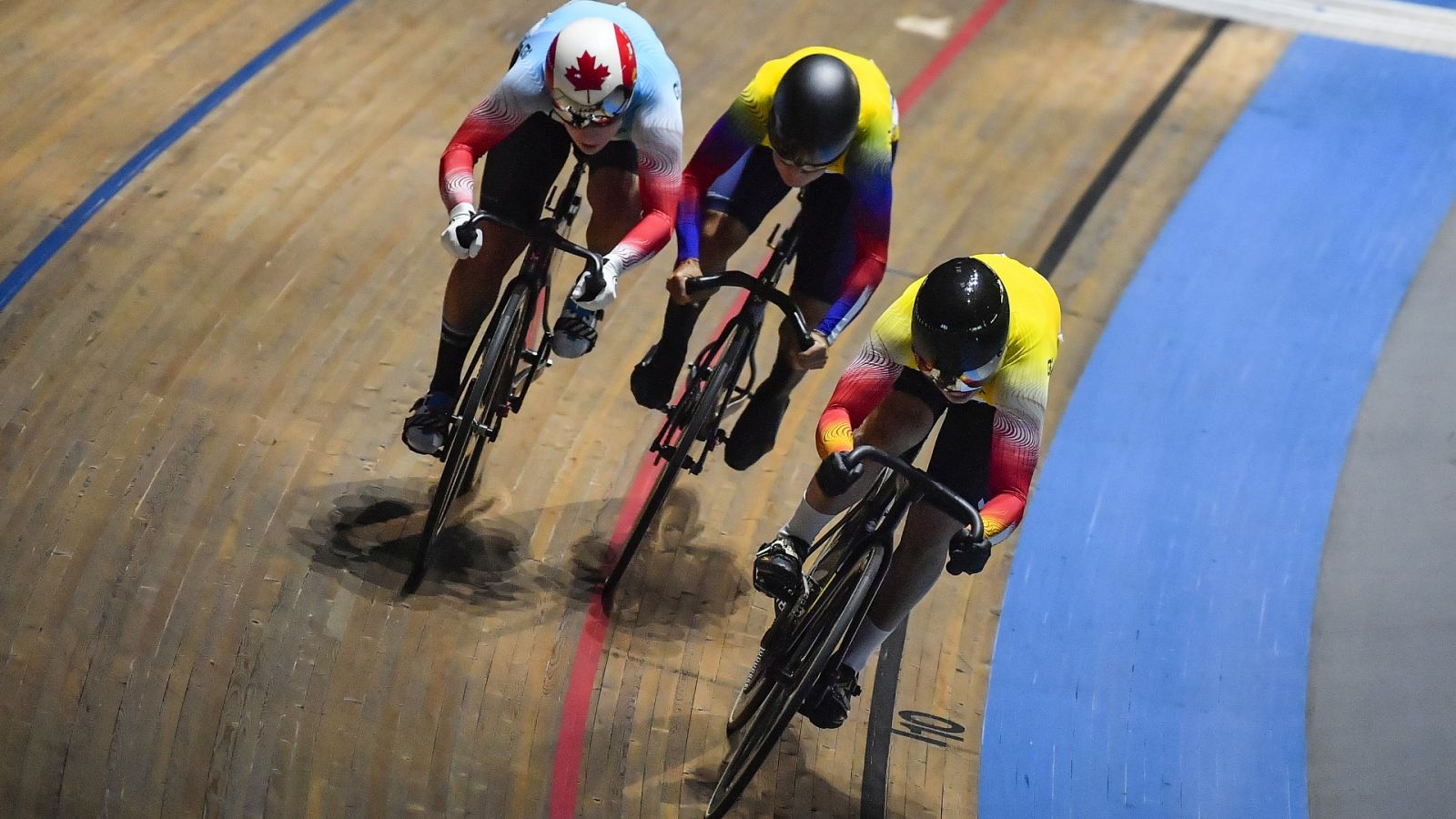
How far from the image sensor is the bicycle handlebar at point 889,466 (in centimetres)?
306

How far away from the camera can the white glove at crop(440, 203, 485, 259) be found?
353cm

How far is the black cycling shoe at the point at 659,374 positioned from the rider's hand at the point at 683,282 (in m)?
0.50

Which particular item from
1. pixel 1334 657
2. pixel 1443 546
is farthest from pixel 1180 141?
pixel 1334 657

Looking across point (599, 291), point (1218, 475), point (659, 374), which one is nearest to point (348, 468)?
point (659, 374)

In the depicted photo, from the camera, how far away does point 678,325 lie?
421 cm

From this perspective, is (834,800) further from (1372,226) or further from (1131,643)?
(1372,226)

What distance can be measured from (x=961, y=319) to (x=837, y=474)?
16.9 inches

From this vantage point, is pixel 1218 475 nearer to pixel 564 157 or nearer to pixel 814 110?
pixel 814 110

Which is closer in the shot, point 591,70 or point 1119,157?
point 591,70

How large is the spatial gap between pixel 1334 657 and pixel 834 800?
5.80 feet

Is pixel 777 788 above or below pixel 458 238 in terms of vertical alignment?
below

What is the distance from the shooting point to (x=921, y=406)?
3.51 m

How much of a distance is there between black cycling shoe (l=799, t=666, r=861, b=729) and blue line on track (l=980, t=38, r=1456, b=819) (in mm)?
583

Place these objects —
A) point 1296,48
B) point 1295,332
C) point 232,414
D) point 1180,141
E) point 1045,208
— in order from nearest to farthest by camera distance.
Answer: point 232,414 < point 1295,332 < point 1045,208 < point 1180,141 < point 1296,48
